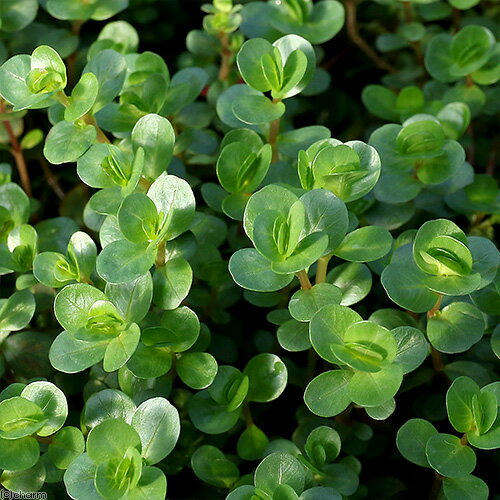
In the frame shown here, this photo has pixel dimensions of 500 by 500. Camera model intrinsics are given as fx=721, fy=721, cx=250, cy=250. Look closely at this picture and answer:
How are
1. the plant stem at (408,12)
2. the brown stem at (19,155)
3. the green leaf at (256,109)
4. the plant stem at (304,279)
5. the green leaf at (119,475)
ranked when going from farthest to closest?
1. the plant stem at (408,12)
2. the brown stem at (19,155)
3. the green leaf at (256,109)
4. the plant stem at (304,279)
5. the green leaf at (119,475)

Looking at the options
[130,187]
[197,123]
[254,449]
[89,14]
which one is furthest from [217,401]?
[89,14]

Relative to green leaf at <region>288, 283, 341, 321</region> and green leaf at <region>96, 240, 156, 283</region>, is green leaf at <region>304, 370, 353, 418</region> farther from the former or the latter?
green leaf at <region>96, 240, 156, 283</region>

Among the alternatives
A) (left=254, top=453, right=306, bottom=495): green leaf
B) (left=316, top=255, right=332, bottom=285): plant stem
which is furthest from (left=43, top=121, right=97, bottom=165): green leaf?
(left=254, top=453, right=306, bottom=495): green leaf

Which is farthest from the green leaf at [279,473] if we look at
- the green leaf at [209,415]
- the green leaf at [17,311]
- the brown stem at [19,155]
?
the brown stem at [19,155]

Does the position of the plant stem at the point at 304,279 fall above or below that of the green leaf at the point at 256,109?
below

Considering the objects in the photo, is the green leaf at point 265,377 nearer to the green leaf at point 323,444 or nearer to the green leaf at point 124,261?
the green leaf at point 323,444

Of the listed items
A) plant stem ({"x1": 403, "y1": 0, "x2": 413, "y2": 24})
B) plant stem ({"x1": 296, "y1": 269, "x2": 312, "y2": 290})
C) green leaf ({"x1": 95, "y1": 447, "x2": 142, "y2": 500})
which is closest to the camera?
green leaf ({"x1": 95, "y1": 447, "x2": 142, "y2": 500})
